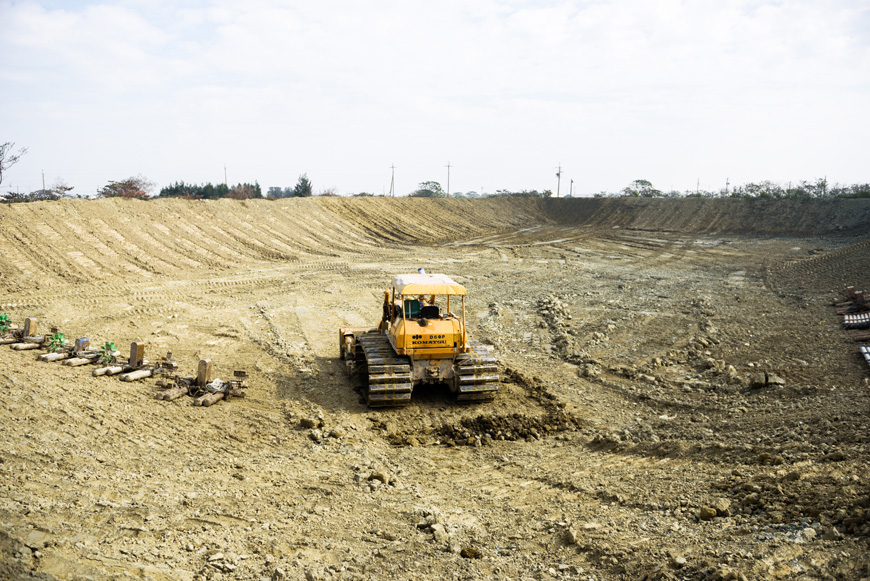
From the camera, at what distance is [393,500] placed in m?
6.76

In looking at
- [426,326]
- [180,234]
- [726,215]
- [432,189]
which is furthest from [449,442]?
[432,189]

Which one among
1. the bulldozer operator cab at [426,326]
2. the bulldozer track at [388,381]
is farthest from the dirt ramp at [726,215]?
the bulldozer track at [388,381]

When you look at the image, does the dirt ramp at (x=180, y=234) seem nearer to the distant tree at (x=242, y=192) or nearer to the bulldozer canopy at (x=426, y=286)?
the distant tree at (x=242, y=192)

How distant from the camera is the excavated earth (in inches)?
207

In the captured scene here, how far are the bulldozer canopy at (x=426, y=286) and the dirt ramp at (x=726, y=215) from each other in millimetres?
37638

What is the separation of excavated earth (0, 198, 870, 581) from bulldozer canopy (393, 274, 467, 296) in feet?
6.14

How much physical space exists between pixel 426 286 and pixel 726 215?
43.4m

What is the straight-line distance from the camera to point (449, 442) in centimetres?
869

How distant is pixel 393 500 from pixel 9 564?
3508 millimetres

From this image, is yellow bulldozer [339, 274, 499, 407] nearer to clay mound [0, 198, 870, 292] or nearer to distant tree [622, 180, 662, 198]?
clay mound [0, 198, 870, 292]

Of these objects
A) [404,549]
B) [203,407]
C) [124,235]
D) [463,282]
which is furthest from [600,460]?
[124,235]

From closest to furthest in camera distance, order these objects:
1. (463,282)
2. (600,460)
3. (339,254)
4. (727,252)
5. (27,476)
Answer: (27,476)
(600,460)
(463,282)
(339,254)
(727,252)

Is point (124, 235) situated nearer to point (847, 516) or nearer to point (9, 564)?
point (9, 564)

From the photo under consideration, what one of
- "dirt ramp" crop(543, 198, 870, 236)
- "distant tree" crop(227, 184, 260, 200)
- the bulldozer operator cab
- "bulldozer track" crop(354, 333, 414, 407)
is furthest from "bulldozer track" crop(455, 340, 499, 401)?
"distant tree" crop(227, 184, 260, 200)
